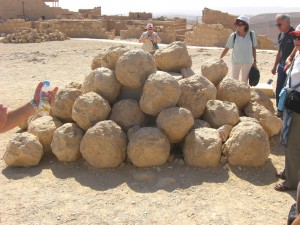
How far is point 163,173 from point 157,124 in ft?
2.15

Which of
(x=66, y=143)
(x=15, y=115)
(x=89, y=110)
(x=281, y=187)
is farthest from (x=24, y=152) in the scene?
(x=281, y=187)

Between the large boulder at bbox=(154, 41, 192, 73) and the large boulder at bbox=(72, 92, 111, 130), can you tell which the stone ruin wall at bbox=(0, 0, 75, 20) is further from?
the large boulder at bbox=(72, 92, 111, 130)

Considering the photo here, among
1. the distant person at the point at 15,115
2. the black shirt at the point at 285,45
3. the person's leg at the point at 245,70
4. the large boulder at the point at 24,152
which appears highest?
the black shirt at the point at 285,45

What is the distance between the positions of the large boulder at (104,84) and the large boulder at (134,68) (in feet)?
0.48

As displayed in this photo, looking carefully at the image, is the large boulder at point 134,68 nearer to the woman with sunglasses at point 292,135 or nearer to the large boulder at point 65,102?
the large boulder at point 65,102

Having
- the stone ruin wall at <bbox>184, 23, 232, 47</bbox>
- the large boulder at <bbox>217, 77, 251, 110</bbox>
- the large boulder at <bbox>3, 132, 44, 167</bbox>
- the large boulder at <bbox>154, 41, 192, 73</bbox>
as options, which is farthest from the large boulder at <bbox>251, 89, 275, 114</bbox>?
the stone ruin wall at <bbox>184, 23, 232, 47</bbox>

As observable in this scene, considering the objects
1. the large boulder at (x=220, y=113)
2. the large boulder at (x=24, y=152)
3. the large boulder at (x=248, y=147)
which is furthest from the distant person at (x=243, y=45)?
the large boulder at (x=24, y=152)

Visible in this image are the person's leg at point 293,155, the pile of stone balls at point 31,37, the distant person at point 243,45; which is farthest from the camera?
the pile of stone balls at point 31,37

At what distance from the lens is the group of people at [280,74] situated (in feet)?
9.35

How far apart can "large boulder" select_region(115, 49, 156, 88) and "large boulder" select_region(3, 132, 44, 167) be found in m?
1.51

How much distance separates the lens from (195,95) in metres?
5.31

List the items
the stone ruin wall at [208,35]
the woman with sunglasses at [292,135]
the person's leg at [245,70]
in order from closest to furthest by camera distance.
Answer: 1. the woman with sunglasses at [292,135]
2. the person's leg at [245,70]
3. the stone ruin wall at [208,35]

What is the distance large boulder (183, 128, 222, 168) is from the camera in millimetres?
4770

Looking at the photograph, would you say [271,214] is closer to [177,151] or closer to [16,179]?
[177,151]
